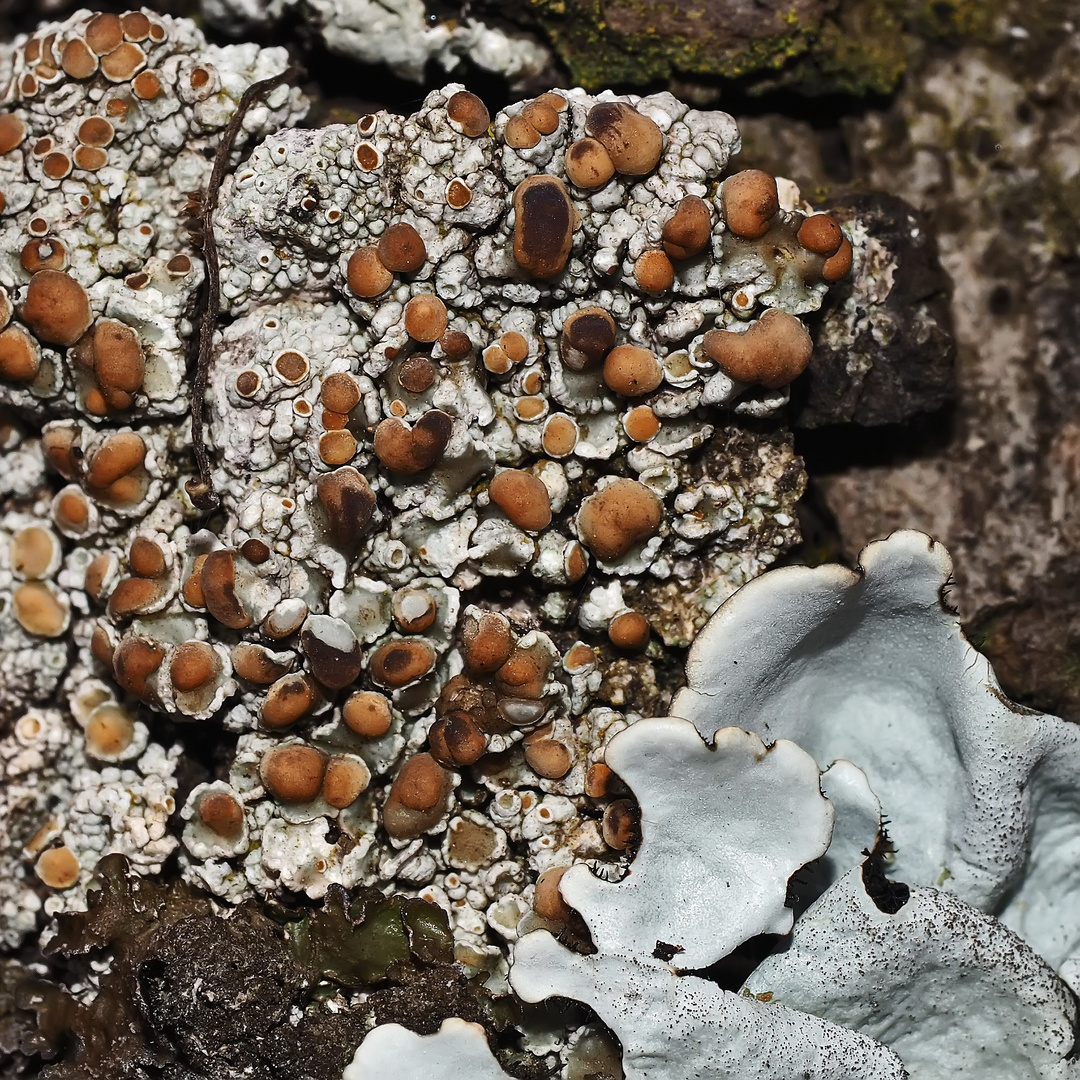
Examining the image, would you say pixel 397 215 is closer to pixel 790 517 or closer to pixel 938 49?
pixel 790 517

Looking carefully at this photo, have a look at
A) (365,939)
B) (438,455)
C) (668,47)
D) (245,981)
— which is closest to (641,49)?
(668,47)

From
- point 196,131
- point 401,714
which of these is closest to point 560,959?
point 401,714

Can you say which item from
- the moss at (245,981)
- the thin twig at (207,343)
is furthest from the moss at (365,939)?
the thin twig at (207,343)

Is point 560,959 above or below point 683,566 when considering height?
below

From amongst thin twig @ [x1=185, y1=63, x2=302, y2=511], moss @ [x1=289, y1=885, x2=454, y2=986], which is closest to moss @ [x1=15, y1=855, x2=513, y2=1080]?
moss @ [x1=289, y1=885, x2=454, y2=986]

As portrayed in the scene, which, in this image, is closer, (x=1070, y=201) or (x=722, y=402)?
(x=722, y=402)

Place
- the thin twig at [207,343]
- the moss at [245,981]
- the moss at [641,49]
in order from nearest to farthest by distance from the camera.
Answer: the moss at [245,981] < the thin twig at [207,343] < the moss at [641,49]

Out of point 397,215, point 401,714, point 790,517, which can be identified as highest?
point 397,215

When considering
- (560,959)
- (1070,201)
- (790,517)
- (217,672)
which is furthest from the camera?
(1070,201)

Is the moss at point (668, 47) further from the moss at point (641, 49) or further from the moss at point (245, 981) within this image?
the moss at point (245, 981)

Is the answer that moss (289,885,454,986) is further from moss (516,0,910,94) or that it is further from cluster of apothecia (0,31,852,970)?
moss (516,0,910,94)

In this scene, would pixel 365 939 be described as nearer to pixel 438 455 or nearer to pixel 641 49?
pixel 438 455
